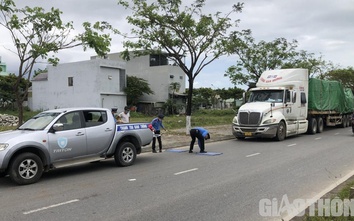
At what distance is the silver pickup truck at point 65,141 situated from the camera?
312 inches

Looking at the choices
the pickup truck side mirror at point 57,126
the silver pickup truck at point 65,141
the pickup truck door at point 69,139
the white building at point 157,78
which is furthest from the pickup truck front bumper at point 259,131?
the white building at point 157,78

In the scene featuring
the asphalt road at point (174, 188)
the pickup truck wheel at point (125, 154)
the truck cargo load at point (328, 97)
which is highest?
the truck cargo load at point (328, 97)

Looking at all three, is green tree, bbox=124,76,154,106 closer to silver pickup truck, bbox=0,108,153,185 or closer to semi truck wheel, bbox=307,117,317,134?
semi truck wheel, bbox=307,117,317,134

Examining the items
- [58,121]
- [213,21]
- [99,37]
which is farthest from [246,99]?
[58,121]

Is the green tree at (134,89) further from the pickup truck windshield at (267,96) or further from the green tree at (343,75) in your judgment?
the pickup truck windshield at (267,96)

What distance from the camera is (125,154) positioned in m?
10.3

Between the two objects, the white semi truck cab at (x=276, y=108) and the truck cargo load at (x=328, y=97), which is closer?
the white semi truck cab at (x=276, y=108)

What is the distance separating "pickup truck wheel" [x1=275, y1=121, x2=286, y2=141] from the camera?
671 inches

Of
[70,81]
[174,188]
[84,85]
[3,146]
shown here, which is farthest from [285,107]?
[70,81]

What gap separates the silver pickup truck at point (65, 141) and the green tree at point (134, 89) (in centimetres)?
3338

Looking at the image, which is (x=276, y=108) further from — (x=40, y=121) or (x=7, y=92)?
(x=7, y=92)

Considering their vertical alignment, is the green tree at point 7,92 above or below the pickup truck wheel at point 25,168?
above

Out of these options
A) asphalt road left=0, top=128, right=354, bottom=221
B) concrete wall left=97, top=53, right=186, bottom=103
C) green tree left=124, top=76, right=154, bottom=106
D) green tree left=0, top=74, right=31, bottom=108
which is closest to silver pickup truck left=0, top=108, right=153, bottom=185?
asphalt road left=0, top=128, right=354, bottom=221

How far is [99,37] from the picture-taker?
12500 millimetres
